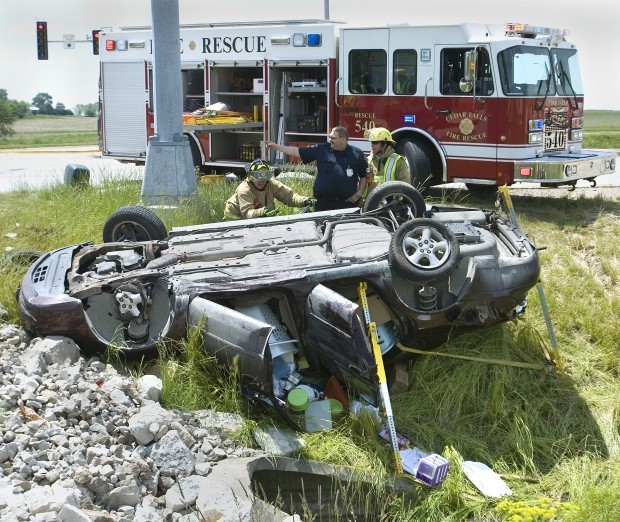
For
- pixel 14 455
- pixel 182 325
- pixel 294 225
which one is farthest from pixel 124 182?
pixel 14 455

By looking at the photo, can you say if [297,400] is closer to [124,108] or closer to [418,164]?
[418,164]

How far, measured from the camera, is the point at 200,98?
1521 centimetres

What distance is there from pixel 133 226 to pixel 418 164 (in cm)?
515

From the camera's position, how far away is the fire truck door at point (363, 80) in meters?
12.7

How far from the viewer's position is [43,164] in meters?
22.3

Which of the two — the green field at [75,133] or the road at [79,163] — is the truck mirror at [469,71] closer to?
the road at [79,163]

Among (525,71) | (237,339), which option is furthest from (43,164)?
(237,339)

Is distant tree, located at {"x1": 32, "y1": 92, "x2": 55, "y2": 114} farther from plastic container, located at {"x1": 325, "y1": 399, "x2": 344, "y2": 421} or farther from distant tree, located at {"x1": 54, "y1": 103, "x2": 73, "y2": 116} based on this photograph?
plastic container, located at {"x1": 325, "y1": 399, "x2": 344, "y2": 421}

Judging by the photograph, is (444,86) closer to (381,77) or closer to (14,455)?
(381,77)

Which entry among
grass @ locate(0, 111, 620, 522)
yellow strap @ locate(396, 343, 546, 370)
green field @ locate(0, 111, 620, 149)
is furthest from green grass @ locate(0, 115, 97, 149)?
yellow strap @ locate(396, 343, 546, 370)

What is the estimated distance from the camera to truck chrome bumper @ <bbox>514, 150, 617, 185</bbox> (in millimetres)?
11469

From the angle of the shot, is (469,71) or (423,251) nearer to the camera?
(423,251)

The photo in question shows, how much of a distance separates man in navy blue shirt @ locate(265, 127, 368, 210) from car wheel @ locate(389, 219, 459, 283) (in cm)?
275

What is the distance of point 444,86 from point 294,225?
5418mm
